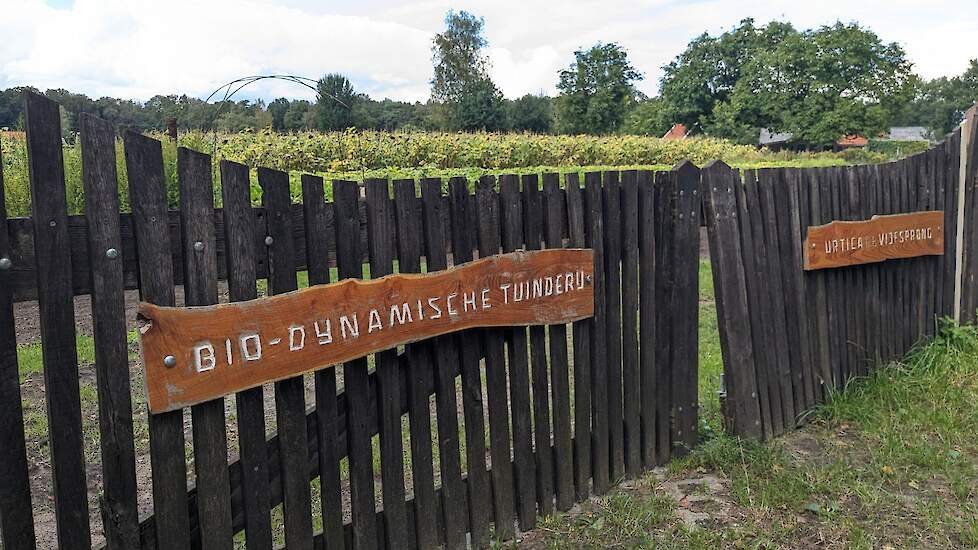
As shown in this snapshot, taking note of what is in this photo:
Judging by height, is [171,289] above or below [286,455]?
above

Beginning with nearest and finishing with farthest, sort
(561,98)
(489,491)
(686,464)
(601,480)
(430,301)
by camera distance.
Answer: (430,301), (489,491), (601,480), (686,464), (561,98)

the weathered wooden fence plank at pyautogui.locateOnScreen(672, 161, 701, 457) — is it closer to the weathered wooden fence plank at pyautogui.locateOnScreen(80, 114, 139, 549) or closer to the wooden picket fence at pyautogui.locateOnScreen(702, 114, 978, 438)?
the wooden picket fence at pyautogui.locateOnScreen(702, 114, 978, 438)

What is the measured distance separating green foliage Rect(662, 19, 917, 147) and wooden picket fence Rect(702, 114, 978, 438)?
5265 centimetres

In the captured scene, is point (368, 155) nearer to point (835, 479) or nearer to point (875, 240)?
point (875, 240)

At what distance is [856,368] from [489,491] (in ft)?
10.6

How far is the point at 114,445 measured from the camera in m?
2.14

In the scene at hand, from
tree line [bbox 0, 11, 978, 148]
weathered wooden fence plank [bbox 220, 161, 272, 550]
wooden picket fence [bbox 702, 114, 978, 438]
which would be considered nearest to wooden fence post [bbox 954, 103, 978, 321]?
wooden picket fence [bbox 702, 114, 978, 438]

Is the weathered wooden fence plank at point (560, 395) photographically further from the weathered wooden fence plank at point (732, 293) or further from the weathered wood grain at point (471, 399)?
the weathered wooden fence plank at point (732, 293)

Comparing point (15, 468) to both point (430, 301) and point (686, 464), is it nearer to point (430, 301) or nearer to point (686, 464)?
point (430, 301)

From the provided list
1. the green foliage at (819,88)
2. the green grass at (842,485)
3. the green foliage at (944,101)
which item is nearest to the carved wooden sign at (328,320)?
the green grass at (842,485)

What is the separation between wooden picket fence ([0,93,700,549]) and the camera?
6.69 ft

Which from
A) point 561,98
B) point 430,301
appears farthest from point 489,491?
point 561,98

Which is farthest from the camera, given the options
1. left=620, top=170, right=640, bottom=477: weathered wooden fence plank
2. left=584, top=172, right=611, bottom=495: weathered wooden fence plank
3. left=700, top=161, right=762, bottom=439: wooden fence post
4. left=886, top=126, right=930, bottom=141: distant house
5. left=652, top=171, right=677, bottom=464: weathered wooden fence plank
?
left=886, top=126, right=930, bottom=141: distant house

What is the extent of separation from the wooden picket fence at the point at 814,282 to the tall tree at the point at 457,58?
56.5 metres
